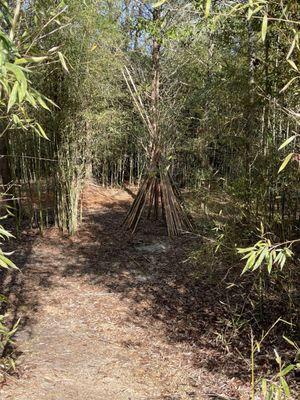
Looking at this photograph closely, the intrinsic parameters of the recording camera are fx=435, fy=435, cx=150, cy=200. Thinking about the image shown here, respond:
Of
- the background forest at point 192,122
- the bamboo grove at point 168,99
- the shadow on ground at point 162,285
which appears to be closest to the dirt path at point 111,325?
the shadow on ground at point 162,285

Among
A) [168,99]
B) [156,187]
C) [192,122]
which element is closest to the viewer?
[156,187]

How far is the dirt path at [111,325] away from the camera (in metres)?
2.72

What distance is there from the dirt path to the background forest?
350 millimetres

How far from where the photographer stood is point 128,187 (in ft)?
36.9

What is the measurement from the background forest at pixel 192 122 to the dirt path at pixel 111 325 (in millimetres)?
350

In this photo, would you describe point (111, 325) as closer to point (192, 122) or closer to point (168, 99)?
point (168, 99)

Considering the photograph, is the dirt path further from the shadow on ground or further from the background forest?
the background forest

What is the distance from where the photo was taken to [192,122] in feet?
31.2

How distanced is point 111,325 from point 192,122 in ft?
21.5

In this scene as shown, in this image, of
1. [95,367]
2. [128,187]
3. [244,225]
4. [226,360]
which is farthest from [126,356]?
[128,187]

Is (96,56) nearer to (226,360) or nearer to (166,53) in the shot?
(166,53)

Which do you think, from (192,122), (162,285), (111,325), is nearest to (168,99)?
(192,122)

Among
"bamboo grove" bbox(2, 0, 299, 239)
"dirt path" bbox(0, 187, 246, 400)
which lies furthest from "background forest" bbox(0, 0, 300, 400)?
"dirt path" bbox(0, 187, 246, 400)

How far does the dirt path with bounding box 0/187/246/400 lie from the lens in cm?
272
